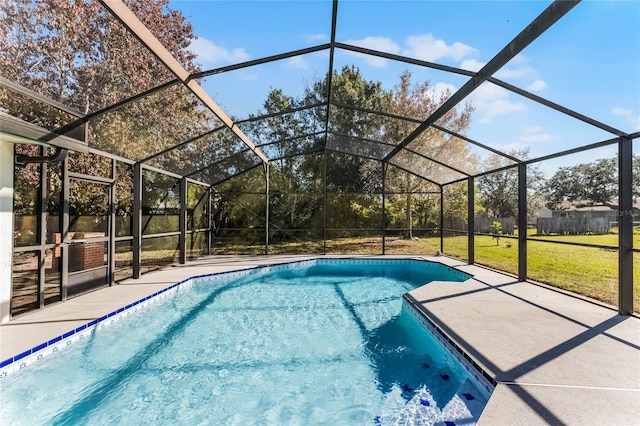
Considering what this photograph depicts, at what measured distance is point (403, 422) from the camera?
2.53 meters

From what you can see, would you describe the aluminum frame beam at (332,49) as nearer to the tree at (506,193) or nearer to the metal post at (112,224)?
the metal post at (112,224)

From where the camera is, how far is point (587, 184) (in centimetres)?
659

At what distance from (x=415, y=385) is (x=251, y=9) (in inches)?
185

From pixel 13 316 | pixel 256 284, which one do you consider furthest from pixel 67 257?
pixel 256 284

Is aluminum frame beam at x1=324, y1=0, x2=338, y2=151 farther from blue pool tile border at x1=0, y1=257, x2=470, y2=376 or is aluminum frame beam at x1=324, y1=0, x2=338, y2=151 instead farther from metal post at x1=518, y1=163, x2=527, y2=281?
blue pool tile border at x1=0, y1=257, x2=470, y2=376

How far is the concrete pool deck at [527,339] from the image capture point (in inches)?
82.9

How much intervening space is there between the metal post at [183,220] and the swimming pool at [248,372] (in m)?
2.91

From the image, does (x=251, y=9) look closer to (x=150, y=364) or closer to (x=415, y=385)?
(x=150, y=364)

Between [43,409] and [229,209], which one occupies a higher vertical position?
[229,209]

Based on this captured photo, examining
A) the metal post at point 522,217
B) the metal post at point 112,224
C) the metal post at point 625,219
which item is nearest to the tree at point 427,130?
the metal post at point 522,217

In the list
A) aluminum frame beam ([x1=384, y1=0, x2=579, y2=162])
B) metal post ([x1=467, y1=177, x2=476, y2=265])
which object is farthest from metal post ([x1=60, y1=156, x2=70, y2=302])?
metal post ([x1=467, y1=177, x2=476, y2=265])

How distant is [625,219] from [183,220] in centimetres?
823

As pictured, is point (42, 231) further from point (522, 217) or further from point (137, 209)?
point (522, 217)

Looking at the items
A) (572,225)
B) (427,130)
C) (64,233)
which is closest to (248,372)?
(64,233)
